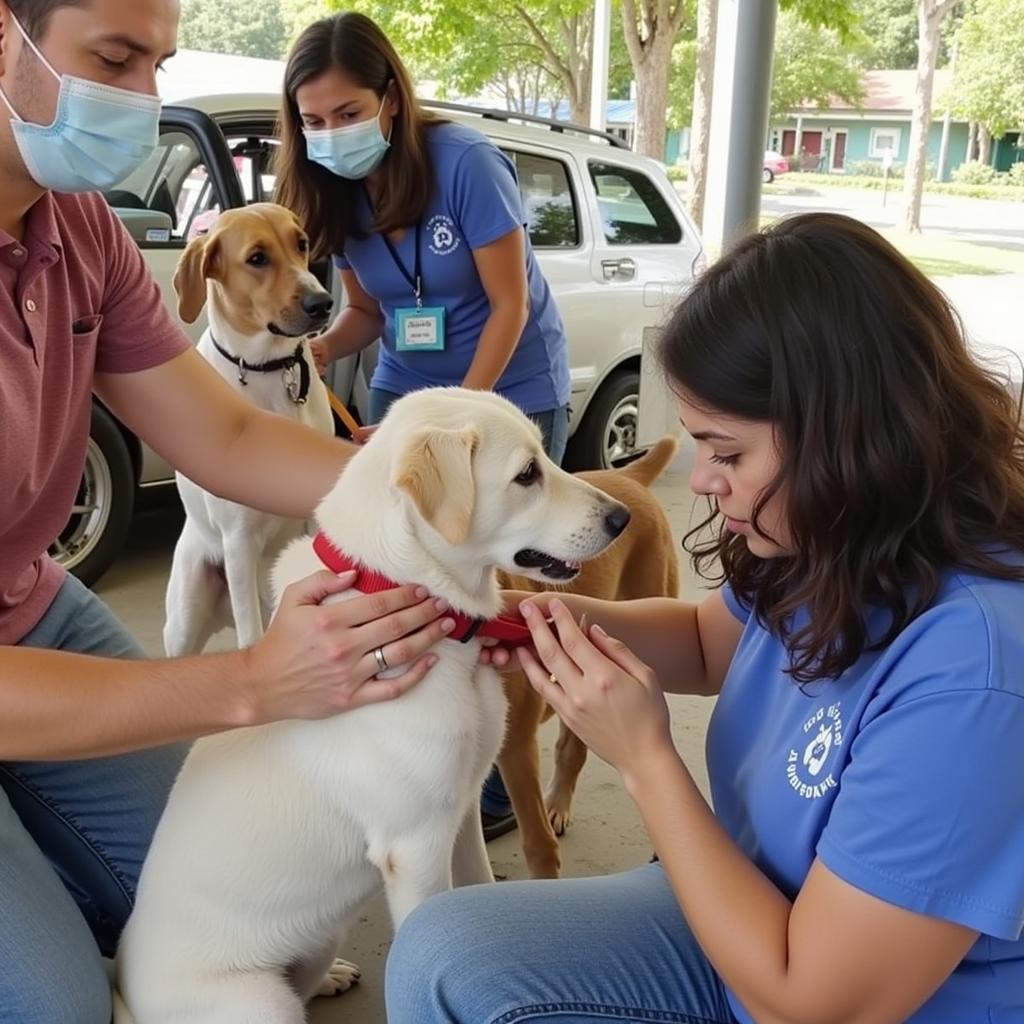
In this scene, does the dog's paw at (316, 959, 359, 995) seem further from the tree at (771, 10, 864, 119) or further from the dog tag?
the tree at (771, 10, 864, 119)

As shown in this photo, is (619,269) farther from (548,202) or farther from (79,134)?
(79,134)

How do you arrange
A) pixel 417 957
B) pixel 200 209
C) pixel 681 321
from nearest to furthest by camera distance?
pixel 681 321, pixel 417 957, pixel 200 209

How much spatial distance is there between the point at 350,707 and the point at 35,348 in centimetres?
88

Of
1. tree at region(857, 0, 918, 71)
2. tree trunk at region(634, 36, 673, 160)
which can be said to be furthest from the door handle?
tree at region(857, 0, 918, 71)

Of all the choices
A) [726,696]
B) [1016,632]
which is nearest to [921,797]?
[1016,632]

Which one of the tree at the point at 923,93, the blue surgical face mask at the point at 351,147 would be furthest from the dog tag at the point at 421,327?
the tree at the point at 923,93

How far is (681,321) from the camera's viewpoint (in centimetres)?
144

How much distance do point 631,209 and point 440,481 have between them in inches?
205

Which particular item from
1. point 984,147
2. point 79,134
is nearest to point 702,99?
point 79,134

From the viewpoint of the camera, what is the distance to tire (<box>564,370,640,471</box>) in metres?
6.31

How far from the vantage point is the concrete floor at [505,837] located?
247 cm

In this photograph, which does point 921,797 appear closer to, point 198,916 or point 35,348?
point 198,916

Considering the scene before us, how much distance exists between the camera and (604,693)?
1521 mm

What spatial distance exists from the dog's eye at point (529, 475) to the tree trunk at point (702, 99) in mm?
11049
